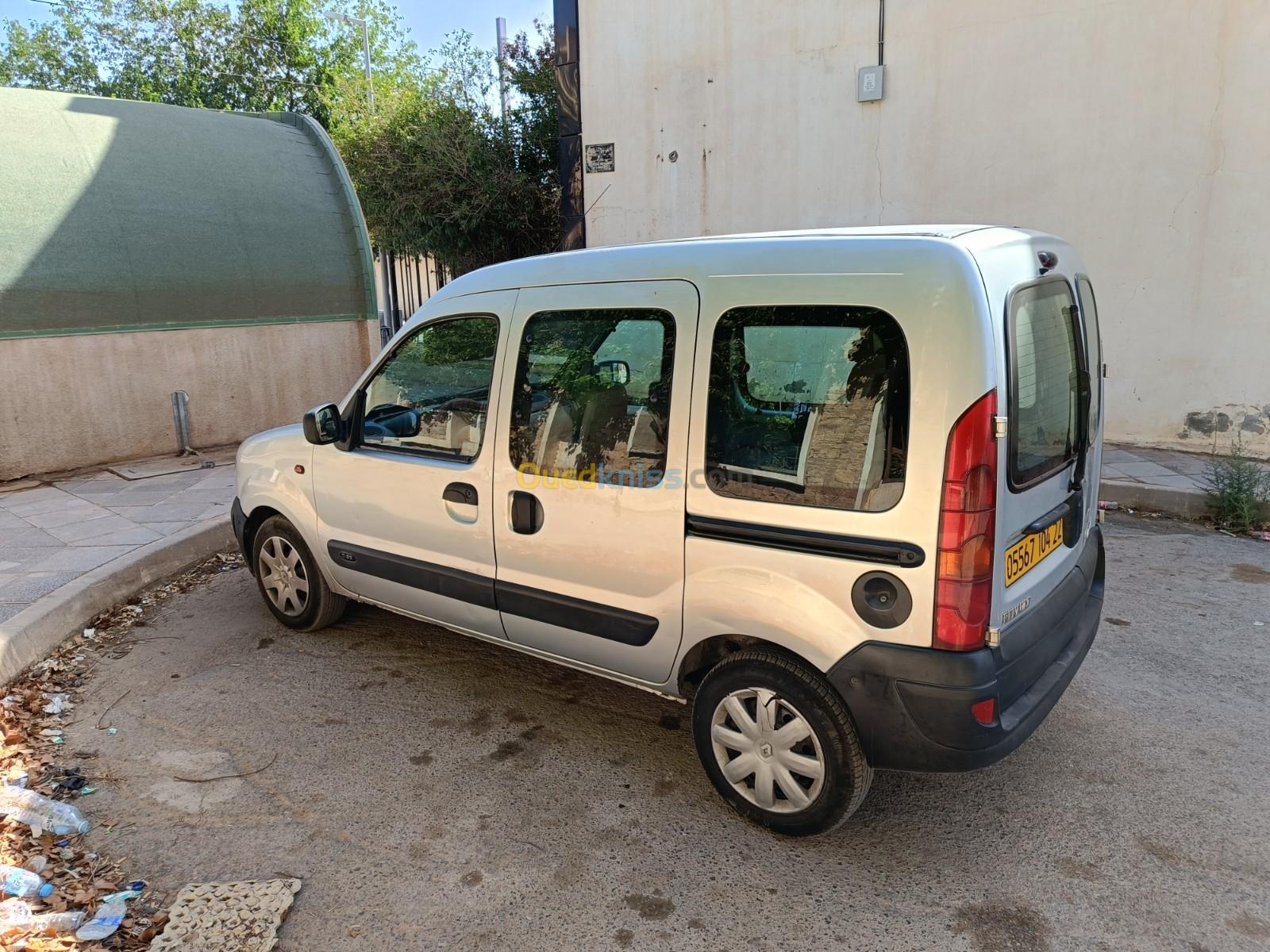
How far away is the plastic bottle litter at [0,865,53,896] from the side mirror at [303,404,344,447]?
6.78ft

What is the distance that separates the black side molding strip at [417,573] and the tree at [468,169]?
9861 millimetres

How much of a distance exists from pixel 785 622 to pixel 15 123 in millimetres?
9257

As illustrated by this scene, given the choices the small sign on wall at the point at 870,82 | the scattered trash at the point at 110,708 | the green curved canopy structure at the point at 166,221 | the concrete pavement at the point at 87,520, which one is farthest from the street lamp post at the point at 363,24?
the scattered trash at the point at 110,708

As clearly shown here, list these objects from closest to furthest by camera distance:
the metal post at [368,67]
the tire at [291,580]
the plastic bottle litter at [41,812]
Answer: the plastic bottle litter at [41,812]
the tire at [291,580]
the metal post at [368,67]

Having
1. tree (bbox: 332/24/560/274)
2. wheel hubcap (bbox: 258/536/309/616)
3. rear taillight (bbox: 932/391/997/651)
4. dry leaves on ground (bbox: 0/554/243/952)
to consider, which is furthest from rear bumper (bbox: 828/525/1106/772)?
tree (bbox: 332/24/560/274)

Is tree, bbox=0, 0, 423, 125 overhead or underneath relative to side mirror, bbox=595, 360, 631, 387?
overhead

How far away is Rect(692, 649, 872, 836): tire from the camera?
9.19 feet

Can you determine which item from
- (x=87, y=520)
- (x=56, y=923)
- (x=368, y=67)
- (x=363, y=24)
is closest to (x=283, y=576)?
(x=56, y=923)

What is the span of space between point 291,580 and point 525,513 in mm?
1939

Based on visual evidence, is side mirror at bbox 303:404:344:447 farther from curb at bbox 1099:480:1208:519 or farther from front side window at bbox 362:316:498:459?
curb at bbox 1099:480:1208:519

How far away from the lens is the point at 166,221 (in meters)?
8.92

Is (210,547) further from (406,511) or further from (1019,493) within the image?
(1019,493)

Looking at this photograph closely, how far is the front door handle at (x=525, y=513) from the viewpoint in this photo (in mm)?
3463

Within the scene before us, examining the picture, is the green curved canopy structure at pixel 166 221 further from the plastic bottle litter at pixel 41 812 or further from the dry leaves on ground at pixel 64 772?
the plastic bottle litter at pixel 41 812
